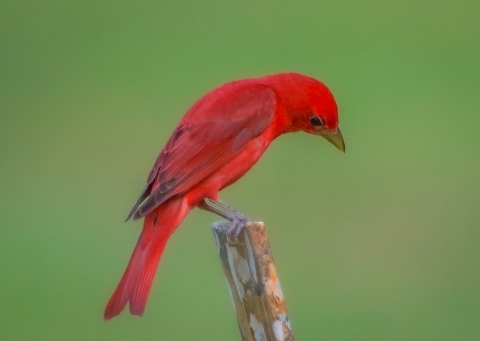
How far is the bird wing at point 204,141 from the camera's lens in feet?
14.9

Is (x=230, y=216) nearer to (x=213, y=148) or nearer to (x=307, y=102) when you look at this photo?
(x=213, y=148)

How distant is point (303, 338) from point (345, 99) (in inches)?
124

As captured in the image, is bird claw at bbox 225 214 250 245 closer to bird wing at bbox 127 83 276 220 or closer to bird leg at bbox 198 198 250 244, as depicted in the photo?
bird leg at bbox 198 198 250 244

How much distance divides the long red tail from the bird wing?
74 millimetres

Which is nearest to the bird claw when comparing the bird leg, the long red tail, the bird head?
the bird leg

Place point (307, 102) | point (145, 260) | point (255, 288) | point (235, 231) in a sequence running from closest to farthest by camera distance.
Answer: point (255, 288) → point (235, 231) → point (145, 260) → point (307, 102)

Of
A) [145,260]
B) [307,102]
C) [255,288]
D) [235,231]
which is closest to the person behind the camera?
[255,288]

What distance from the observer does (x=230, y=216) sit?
4492 mm

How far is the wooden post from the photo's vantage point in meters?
4.03

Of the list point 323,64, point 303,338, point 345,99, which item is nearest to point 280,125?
point 303,338

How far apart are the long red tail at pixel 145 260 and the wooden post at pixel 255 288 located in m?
0.29

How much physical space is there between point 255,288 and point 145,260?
0.49 meters

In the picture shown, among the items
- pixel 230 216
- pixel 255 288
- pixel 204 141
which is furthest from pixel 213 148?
pixel 255 288

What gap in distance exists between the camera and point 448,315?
25.2 ft
